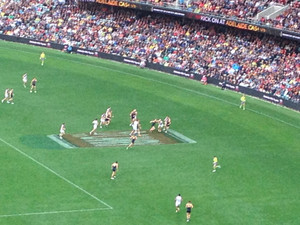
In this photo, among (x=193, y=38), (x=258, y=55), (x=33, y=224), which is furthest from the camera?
(x=193, y=38)

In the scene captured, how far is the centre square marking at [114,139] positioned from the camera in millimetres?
71375

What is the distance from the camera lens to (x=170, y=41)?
100 meters

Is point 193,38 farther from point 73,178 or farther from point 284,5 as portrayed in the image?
point 73,178

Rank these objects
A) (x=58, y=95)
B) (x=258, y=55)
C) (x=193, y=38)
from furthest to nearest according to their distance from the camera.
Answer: (x=193, y=38) < (x=258, y=55) < (x=58, y=95)

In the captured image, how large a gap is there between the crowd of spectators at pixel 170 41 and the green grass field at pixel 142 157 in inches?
108

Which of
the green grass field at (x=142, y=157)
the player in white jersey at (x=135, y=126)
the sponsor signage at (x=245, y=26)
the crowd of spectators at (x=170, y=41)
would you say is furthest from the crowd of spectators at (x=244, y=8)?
the player in white jersey at (x=135, y=126)

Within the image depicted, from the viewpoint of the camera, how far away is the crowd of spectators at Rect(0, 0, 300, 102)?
89.8 m

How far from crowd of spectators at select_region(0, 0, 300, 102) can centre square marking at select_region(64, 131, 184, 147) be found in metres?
16.0

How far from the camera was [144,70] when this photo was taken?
319 feet

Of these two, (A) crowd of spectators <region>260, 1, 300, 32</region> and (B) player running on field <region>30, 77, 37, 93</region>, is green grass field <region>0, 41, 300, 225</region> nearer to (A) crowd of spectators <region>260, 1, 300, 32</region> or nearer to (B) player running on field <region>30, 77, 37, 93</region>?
(B) player running on field <region>30, 77, 37, 93</region>

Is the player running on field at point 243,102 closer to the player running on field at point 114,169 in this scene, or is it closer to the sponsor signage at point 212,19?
the sponsor signage at point 212,19

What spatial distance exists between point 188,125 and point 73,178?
1762cm

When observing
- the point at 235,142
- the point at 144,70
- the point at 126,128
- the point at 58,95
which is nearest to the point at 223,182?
the point at 235,142

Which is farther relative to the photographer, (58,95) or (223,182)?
(58,95)
